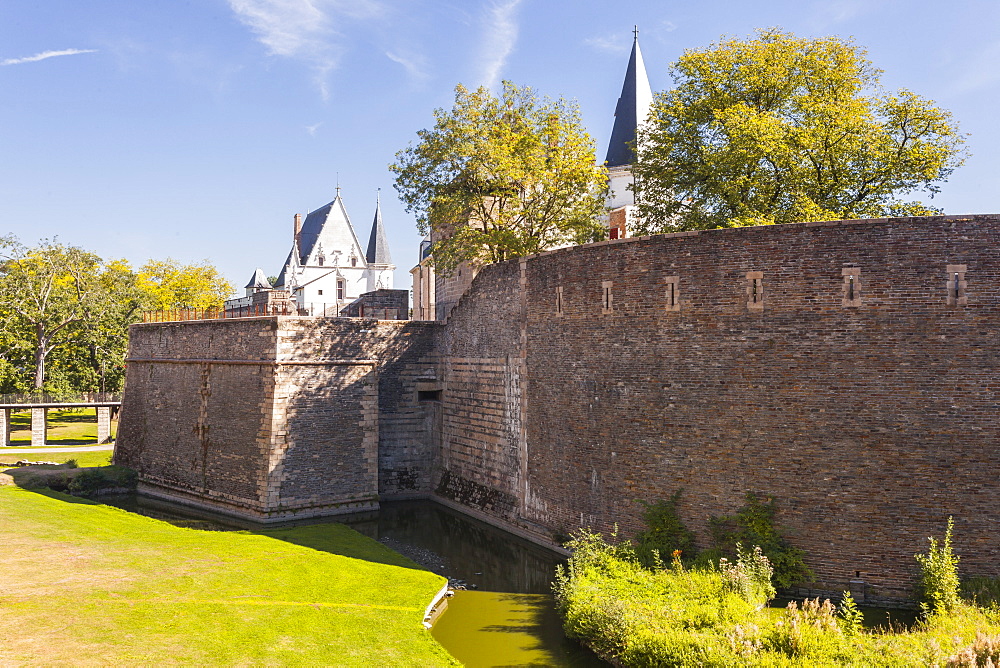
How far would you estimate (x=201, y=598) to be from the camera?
13305mm

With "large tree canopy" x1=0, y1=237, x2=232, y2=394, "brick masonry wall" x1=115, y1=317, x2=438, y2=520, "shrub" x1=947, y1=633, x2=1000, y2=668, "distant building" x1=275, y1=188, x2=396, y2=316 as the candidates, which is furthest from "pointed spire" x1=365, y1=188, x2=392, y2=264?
"shrub" x1=947, y1=633, x2=1000, y2=668

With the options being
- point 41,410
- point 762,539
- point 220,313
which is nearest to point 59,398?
point 41,410

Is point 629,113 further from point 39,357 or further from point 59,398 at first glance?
point 39,357

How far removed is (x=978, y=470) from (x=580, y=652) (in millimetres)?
7562

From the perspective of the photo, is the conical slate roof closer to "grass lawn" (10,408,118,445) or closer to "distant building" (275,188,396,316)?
"distant building" (275,188,396,316)

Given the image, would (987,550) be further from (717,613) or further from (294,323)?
(294,323)

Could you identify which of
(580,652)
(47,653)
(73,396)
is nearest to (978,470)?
(580,652)

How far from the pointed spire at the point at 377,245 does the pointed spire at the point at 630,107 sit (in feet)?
146

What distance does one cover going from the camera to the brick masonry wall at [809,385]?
12805 mm

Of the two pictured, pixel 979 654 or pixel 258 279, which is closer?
pixel 979 654

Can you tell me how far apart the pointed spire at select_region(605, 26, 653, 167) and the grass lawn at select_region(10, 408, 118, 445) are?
88.5 ft

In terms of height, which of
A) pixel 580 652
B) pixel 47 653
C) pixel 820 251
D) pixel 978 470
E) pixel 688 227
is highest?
pixel 688 227

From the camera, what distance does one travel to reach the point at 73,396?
37875 millimetres

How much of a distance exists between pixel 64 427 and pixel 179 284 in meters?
17.7
